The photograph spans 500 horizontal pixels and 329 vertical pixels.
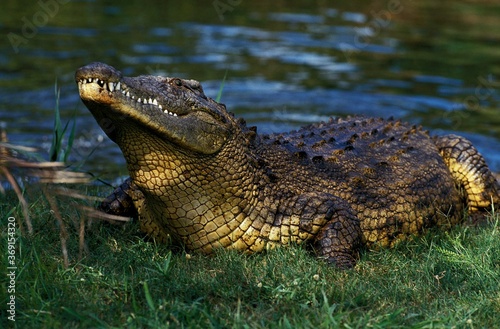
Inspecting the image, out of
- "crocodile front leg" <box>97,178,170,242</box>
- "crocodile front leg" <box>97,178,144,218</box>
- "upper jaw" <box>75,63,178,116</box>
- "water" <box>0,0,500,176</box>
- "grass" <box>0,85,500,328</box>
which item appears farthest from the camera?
"water" <box>0,0,500,176</box>

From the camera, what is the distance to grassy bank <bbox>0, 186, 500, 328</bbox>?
3758mm

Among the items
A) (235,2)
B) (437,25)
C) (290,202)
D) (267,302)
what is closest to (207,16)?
(235,2)

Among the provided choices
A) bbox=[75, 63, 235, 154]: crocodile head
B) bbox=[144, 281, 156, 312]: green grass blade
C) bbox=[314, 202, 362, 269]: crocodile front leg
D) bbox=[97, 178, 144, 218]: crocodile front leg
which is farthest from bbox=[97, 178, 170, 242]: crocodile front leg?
bbox=[144, 281, 156, 312]: green grass blade

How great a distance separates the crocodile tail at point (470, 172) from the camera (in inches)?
259

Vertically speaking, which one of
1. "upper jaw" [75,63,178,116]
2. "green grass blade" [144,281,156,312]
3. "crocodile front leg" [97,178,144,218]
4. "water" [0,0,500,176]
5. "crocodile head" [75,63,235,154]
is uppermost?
"upper jaw" [75,63,178,116]

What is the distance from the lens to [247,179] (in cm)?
500

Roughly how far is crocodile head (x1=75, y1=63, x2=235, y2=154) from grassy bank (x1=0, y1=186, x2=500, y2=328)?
0.63 meters

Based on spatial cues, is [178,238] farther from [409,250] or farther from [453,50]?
[453,50]

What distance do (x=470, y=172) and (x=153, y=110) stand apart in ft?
10.7

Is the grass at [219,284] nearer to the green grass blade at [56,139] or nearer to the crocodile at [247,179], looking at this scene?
the crocodile at [247,179]

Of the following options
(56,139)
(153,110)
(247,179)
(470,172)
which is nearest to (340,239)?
(247,179)

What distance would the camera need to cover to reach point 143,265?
15.0 ft

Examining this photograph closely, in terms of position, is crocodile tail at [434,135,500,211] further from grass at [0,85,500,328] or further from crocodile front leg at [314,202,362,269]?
crocodile front leg at [314,202,362,269]

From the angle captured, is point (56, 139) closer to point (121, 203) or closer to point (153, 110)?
point (121, 203)
